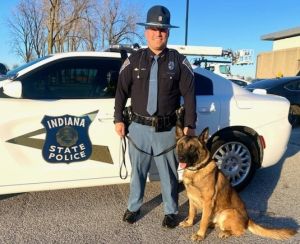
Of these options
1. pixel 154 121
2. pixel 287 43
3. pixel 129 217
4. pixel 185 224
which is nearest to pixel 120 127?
pixel 154 121

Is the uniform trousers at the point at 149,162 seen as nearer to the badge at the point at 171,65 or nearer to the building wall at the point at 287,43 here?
the badge at the point at 171,65

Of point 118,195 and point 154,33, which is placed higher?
point 154,33

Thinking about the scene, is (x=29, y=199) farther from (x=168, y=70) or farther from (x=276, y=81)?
(x=276, y=81)

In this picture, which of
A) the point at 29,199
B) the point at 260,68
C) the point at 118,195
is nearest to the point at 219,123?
the point at 118,195

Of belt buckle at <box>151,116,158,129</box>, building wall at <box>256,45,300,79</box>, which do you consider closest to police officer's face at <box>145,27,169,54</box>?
belt buckle at <box>151,116,158,129</box>

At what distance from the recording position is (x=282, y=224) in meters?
3.95

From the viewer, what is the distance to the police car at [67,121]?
3.76m

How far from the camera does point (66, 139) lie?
386 centimetres

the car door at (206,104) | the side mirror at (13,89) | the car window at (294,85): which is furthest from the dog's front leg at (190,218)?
the car window at (294,85)

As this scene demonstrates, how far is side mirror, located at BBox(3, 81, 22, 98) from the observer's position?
3.64 meters

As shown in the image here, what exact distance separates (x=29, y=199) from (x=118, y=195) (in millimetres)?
1004

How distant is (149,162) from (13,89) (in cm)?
145

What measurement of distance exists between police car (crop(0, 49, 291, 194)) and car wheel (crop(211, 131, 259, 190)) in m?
0.10

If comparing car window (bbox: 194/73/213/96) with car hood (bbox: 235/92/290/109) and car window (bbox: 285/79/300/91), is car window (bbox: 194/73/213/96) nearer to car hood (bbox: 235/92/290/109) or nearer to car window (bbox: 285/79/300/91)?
car hood (bbox: 235/92/290/109)
